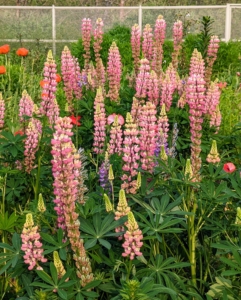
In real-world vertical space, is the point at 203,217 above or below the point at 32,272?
above

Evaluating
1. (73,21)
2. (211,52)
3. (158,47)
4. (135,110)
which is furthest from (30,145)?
(73,21)

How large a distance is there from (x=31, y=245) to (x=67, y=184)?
0.95 ft

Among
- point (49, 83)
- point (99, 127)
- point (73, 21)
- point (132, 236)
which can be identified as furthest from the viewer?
point (73, 21)

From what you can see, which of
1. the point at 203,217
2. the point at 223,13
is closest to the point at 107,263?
the point at 203,217

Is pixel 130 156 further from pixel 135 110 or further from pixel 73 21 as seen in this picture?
pixel 73 21

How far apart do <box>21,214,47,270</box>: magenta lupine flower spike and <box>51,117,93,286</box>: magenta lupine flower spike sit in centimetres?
13

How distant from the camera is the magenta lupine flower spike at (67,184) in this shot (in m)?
2.18

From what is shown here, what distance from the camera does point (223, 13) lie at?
17469mm

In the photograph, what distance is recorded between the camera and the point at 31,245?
7.49 feet

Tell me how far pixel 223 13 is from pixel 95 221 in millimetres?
16005

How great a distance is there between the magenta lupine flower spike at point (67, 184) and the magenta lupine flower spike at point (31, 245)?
0.13 m

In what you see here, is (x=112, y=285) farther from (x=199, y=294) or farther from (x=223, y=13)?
(x=223, y=13)

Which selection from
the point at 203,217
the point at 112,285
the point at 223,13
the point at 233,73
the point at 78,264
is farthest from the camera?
A: the point at 223,13

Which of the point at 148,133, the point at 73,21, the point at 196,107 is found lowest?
the point at 148,133
